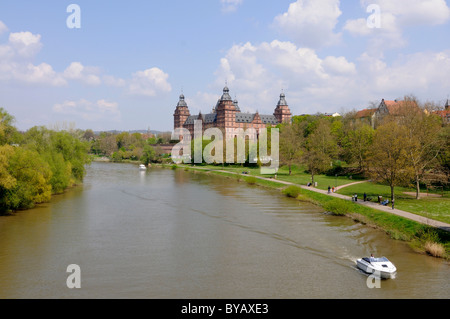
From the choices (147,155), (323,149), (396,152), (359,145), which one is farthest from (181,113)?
(396,152)

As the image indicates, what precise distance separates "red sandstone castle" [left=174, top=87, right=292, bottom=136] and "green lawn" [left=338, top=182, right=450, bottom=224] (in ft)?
338

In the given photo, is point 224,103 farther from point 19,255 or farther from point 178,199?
point 19,255

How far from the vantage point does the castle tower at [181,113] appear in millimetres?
179875

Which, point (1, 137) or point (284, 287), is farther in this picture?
point (1, 137)

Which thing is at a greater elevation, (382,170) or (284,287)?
(382,170)

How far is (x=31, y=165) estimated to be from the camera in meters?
35.7

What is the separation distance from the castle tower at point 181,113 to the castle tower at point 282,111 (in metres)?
46.3

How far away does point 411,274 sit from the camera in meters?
20.1

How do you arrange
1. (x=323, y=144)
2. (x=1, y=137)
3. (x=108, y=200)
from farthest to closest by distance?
(x=323, y=144) → (x=108, y=200) → (x=1, y=137)

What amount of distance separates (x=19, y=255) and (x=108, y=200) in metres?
21.3

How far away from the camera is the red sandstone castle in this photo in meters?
155

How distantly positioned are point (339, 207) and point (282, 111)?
13999 cm
